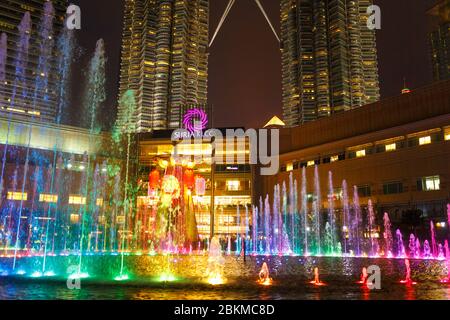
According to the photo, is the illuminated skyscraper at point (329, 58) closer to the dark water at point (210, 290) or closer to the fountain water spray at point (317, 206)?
the fountain water spray at point (317, 206)

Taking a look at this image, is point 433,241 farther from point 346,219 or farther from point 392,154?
point 346,219

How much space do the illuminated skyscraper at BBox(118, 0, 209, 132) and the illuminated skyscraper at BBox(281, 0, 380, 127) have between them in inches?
1176

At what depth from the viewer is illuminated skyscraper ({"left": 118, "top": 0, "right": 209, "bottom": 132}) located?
114 metres

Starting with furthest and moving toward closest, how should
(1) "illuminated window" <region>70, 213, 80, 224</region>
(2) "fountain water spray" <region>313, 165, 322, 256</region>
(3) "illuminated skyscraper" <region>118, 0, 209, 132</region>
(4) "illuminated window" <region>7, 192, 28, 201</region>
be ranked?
1. (3) "illuminated skyscraper" <region>118, 0, 209, 132</region>
2. (1) "illuminated window" <region>70, 213, 80, 224</region>
3. (4) "illuminated window" <region>7, 192, 28, 201</region>
4. (2) "fountain water spray" <region>313, 165, 322, 256</region>

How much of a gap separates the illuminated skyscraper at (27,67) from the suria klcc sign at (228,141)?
44990 mm

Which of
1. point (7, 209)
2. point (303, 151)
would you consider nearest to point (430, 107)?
point (303, 151)

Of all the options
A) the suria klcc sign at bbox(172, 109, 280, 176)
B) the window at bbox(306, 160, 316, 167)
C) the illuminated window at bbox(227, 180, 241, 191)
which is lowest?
the illuminated window at bbox(227, 180, 241, 191)

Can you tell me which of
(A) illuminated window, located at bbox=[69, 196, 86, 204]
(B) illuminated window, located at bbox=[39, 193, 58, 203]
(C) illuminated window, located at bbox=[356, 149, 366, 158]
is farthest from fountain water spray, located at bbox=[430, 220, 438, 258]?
(B) illuminated window, located at bbox=[39, 193, 58, 203]

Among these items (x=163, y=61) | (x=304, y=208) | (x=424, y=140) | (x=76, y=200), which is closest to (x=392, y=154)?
(x=424, y=140)

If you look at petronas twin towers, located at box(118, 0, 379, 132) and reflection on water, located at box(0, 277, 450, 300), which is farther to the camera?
petronas twin towers, located at box(118, 0, 379, 132)

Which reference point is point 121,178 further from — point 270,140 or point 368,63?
point 368,63

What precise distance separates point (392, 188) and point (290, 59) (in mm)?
78291

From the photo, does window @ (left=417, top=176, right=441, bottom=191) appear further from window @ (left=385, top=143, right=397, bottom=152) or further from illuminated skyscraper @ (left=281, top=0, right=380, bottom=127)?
illuminated skyscraper @ (left=281, top=0, right=380, bottom=127)

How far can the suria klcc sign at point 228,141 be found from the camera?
6618cm
